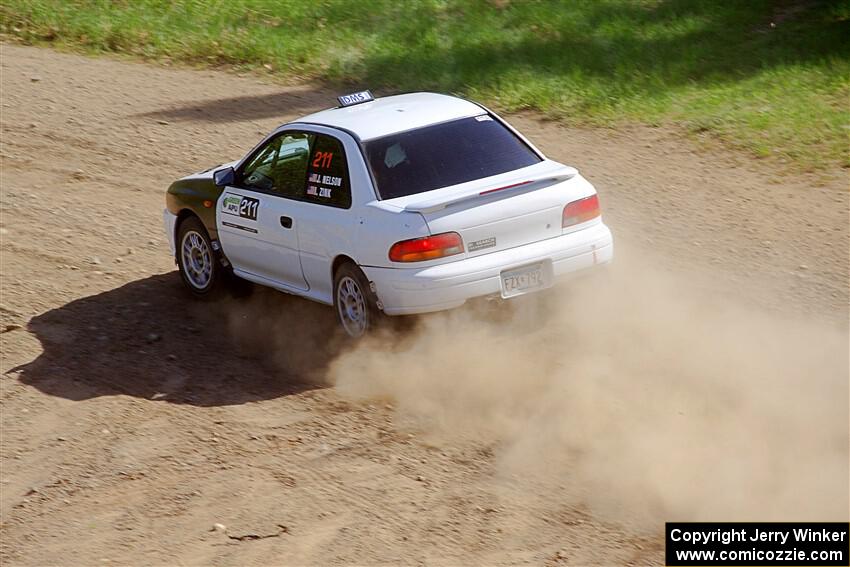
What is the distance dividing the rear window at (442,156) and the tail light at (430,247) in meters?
0.50

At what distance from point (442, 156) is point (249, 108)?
7701 mm

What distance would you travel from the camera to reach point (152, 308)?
1011 cm

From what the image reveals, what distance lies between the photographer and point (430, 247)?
7832mm

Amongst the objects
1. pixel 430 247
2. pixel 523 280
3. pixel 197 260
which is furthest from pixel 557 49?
pixel 430 247

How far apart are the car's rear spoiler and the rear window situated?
31cm

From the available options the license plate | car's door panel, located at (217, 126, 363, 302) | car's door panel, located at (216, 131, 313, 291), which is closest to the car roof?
car's door panel, located at (217, 126, 363, 302)

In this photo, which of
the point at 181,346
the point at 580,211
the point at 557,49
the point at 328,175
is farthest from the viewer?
the point at 557,49

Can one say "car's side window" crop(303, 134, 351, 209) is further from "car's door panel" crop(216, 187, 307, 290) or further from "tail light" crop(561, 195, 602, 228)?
"tail light" crop(561, 195, 602, 228)

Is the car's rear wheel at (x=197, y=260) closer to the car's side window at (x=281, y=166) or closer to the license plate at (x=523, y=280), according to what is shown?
the car's side window at (x=281, y=166)

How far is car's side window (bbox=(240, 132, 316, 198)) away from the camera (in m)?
8.93

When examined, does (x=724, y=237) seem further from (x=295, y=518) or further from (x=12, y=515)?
(x=12, y=515)

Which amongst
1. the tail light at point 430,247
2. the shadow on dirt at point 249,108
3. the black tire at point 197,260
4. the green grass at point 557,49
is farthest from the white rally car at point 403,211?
the shadow on dirt at point 249,108

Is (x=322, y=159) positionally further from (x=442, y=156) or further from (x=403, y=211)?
(x=403, y=211)

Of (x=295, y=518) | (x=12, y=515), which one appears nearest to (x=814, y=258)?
(x=295, y=518)
